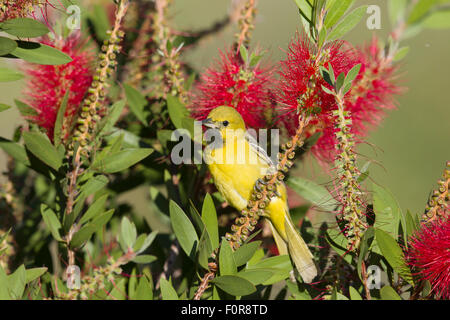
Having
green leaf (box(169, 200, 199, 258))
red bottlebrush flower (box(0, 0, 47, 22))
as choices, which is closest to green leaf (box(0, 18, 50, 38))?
red bottlebrush flower (box(0, 0, 47, 22))

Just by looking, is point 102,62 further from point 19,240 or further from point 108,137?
point 19,240

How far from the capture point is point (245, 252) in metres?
0.77

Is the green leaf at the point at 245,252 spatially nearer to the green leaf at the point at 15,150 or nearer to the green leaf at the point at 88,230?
the green leaf at the point at 88,230

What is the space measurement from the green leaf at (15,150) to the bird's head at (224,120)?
432 millimetres

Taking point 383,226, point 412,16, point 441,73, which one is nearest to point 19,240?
point 383,226

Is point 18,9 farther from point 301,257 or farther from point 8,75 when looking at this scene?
point 301,257

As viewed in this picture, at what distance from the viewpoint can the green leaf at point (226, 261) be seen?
749 mm

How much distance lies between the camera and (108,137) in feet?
3.48

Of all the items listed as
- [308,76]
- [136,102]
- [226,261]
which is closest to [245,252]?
[226,261]

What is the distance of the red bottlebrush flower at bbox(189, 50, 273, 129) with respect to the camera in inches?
44.4

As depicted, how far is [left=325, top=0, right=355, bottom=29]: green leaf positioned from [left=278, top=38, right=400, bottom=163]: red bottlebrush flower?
2.4 inches

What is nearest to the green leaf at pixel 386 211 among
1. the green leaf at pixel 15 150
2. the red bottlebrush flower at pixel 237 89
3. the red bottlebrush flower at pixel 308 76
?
the red bottlebrush flower at pixel 308 76

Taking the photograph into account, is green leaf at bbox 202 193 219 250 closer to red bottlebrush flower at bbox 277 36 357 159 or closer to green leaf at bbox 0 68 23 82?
red bottlebrush flower at bbox 277 36 357 159
